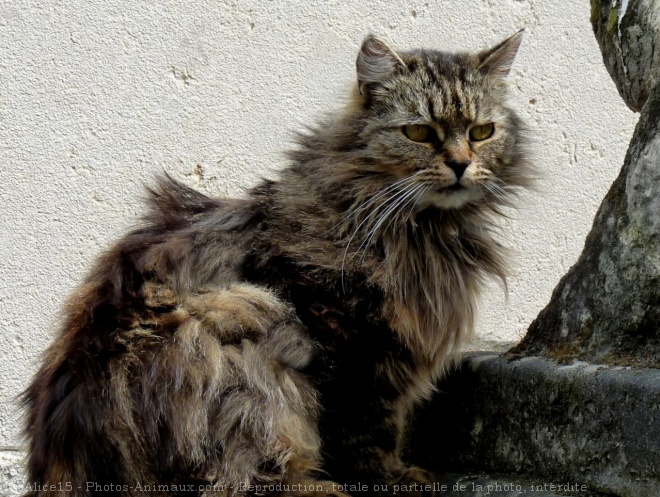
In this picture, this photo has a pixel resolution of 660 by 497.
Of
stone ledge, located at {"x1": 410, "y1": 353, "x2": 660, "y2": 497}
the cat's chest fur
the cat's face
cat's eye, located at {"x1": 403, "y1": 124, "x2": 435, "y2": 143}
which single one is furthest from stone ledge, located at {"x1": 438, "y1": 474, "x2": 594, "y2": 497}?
cat's eye, located at {"x1": 403, "y1": 124, "x2": 435, "y2": 143}

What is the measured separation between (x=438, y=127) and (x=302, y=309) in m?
0.70

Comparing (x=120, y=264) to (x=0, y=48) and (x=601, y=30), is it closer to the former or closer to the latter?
(x=0, y=48)

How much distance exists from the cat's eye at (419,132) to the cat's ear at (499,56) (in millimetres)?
359

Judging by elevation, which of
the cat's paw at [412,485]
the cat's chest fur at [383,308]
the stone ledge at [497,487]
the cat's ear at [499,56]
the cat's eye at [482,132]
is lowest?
the cat's paw at [412,485]

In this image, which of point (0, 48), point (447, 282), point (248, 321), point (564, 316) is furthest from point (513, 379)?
point (0, 48)

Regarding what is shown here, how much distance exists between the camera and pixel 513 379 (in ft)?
7.55

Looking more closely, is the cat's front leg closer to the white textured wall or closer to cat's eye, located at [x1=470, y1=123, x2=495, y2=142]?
cat's eye, located at [x1=470, y1=123, x2=495, y2=142]

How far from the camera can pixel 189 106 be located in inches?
129

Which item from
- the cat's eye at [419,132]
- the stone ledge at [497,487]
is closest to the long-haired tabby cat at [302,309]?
the cat's eye at [419,132]

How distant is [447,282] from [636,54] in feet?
2.97

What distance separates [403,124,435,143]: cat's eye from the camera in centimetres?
252

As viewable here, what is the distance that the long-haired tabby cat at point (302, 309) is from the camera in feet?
6.98

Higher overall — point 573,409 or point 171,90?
point 171,90

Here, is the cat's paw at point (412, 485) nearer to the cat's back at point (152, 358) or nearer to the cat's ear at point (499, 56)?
the cat's back at point (152, 358)
